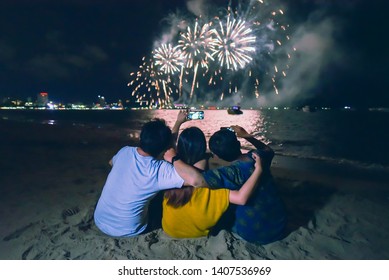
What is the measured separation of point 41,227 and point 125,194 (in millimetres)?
1985

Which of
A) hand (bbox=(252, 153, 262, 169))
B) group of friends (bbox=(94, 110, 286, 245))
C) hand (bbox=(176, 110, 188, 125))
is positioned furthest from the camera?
hand (bbox=(176, 110, 188, 125))

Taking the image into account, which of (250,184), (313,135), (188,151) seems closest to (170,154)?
(188,151)

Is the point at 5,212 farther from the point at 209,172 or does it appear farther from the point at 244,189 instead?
the point at 244,189

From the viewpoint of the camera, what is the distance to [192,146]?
9.47 feet

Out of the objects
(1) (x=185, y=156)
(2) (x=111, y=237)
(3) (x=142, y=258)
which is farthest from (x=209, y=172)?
(2) (x=111, y=237)

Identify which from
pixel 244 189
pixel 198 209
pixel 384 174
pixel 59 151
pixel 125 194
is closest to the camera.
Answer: pixel 244 189

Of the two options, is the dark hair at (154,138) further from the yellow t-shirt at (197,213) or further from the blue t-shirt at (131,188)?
the yellow t-shirt at (197,213)

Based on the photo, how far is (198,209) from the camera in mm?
Result: 2910


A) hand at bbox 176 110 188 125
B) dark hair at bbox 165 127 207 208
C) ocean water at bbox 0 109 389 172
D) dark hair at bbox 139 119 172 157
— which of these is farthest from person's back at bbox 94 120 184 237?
ocean water at bbox 0 109 389 172

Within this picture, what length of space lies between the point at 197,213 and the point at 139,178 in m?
0.76

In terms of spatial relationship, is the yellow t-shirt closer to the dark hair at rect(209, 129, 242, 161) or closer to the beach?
the beach

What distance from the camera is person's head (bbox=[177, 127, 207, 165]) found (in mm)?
2884

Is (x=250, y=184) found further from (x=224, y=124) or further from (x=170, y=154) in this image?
(x=224, y=124)

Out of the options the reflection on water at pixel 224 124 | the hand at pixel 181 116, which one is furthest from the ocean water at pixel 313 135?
the hand at pixel 181 116
